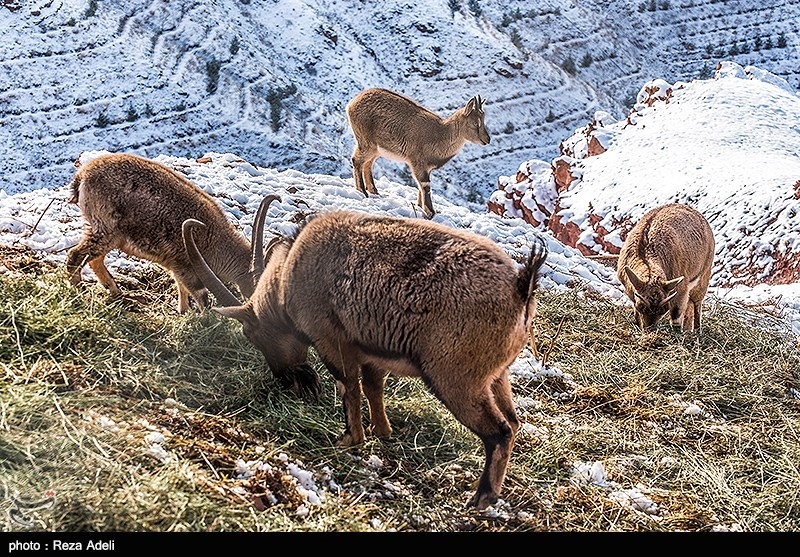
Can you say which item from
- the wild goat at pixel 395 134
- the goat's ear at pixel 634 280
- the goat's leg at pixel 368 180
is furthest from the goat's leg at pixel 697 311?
the goat's leg at pixel 368 180

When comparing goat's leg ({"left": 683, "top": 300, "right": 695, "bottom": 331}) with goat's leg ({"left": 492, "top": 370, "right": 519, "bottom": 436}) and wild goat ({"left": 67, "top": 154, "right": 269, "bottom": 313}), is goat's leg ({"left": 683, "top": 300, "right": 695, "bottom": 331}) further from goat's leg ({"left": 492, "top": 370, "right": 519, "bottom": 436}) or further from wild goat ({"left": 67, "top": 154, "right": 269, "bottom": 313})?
wild goat ({"left": 67, "top": 154, "right": 269, "bottom": 313})

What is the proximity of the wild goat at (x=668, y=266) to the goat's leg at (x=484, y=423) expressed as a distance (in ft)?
17.4

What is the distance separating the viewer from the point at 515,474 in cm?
572

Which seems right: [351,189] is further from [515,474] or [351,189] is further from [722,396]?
[515,474]

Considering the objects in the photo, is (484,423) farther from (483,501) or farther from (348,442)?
(348,442)

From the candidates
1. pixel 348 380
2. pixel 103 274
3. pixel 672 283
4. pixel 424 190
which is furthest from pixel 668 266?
pixel 103 274

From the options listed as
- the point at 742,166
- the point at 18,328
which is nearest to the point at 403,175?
the point at 742,166

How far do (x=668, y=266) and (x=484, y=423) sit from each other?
20.9 feet

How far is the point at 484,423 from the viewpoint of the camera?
5148 millimetres

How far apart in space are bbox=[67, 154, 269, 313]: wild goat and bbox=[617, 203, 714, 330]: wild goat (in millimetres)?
4992

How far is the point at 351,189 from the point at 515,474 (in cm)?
789

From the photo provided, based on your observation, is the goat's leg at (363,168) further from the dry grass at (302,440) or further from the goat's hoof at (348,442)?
the goat's hoof at (348,442)

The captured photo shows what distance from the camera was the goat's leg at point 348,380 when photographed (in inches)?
227

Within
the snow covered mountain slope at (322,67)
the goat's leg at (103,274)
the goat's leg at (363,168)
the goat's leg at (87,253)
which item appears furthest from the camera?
the snow covered mountain slope at (322,67)
